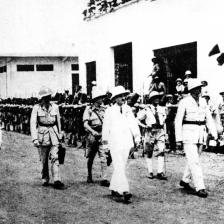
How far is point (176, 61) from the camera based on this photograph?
1927cm

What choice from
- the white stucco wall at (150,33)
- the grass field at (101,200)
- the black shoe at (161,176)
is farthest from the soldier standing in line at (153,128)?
the white stucco wall at (150,33)

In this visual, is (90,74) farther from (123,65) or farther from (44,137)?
(44,137)

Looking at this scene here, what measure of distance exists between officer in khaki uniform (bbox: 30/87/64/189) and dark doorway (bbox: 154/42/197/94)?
28.8 feet

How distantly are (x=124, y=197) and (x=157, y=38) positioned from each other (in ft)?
40.7

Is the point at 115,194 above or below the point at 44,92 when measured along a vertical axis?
below

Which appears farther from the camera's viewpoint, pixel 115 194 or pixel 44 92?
pixel 44 92

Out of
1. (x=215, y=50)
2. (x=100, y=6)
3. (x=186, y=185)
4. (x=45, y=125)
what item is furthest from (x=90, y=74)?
(x=215, y=50)

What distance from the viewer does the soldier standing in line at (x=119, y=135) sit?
8.83 meters

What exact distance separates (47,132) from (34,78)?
2959cm

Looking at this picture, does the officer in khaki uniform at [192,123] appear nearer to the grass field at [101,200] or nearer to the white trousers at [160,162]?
the grass field at [101,200]

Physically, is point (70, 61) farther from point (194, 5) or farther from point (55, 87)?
point (194, 5)

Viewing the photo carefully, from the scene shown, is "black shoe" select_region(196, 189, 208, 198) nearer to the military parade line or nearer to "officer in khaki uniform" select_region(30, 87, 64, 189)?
the military parade line

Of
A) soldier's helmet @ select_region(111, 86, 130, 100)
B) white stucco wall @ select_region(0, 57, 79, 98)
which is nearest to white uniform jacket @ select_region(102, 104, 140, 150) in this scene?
soldier's helmet @ select_region(111, 86, 130, 100)

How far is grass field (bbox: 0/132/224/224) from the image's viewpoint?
753 cm
